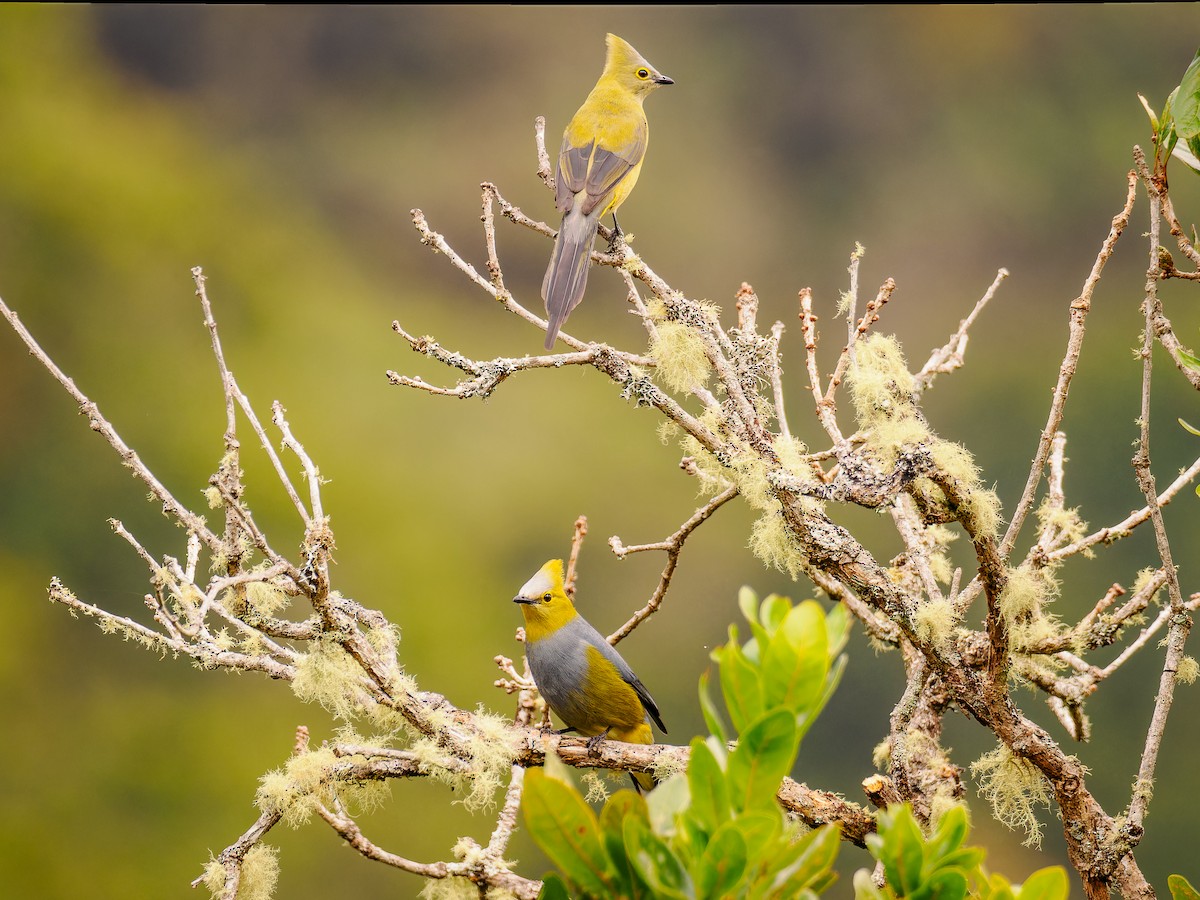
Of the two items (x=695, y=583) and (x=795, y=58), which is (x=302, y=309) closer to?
(x=695, y=583)

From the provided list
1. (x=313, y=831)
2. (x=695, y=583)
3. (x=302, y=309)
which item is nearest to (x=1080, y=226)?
(x=695, y=583)

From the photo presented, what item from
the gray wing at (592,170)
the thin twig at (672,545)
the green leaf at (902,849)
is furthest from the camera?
the gray wing at (592,170)

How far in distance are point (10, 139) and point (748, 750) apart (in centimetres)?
361

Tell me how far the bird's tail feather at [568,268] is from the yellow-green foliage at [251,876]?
94 centimetres

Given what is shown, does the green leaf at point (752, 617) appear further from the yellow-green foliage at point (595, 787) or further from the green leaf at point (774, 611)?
the yellow-green foliage at point (595, 787)

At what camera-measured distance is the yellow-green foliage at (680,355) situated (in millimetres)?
1706

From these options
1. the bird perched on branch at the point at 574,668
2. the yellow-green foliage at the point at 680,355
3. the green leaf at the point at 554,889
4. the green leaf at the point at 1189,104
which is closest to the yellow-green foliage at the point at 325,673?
the bird perched on branch at the point at 574,668

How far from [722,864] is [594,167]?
5.37 feet

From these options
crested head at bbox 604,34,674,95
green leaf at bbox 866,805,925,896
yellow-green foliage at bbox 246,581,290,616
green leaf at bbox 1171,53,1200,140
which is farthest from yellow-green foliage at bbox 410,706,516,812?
crested head at bbox 604,34,674,95

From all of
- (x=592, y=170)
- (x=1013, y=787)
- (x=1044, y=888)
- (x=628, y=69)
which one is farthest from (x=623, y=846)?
(x=628, y=69)

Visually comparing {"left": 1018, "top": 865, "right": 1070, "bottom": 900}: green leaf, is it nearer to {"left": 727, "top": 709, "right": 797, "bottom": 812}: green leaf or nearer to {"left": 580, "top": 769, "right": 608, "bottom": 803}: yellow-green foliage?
{"left": 727, "top": 709, "right": 797, "bottom": 812}: green leaf

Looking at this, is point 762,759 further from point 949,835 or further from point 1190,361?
point 1190,361

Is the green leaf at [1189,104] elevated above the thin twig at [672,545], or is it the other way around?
the green leaf at [1189,104]

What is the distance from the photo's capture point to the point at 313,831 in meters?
3.35
